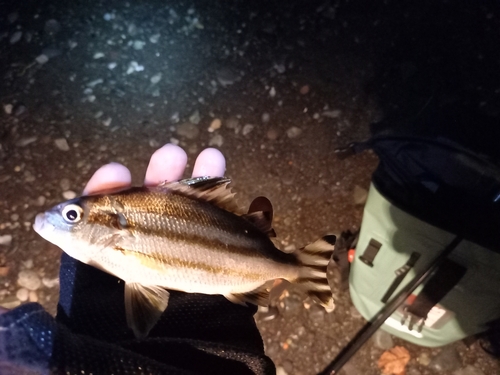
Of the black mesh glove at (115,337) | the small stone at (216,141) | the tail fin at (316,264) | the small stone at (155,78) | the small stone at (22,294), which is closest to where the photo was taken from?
the black mesh glove at (115,337)

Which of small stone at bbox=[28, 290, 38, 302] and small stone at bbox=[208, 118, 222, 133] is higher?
small stone at bbox=[208, 118, 222, 133]

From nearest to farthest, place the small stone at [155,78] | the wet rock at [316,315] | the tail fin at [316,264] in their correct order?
1. the tail fin at [316,264]
2. the wet rock at [316,315]
3. the small stone at [155,78]

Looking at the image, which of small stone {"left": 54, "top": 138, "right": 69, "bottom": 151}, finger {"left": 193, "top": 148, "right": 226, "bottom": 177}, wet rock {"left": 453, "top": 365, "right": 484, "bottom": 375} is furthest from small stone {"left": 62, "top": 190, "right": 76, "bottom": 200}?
wet rock {"left": 453, "top": 365, "right": 484, "bottom": 375}

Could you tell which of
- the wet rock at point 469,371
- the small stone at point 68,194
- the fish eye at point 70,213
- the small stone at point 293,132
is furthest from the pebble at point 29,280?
the wet rock at point 469,371

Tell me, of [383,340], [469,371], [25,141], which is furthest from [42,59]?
[469,371]

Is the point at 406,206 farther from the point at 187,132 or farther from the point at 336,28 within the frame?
the point at 336,28

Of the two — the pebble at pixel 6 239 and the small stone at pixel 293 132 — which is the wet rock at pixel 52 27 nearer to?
the pebble at pixel 6 239

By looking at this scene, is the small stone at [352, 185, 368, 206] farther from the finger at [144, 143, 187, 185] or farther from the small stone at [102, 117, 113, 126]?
the small stone at [102, 117, 113, 126]
